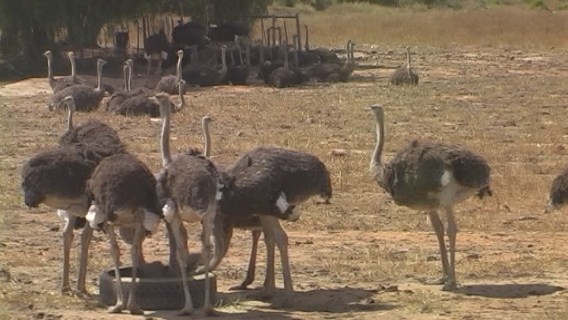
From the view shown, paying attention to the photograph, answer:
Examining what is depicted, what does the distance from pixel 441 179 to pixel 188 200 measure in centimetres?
199

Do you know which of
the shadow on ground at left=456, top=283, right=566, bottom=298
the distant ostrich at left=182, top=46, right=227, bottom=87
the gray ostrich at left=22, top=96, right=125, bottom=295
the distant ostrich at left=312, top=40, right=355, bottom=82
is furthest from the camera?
the distant ostrich at left=312, top=40, right=355, bottom=82

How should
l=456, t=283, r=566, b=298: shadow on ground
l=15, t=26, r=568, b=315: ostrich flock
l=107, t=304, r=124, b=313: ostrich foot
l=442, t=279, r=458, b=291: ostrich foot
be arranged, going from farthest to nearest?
l=442, t=279, r=458, b=291: ostrich foot < l=456, t=283, r=566, b=298: shadow on ground < l=107, t=304, r=124, b=313: ostrich foot < l=15, t=26, r=568, b=315: ostrich flock

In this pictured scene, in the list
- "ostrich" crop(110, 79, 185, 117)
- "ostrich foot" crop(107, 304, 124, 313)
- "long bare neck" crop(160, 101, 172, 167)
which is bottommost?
"ostrich" crop(110, 79, 185, 117)

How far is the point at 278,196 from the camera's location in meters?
8.84

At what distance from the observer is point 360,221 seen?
1244cm

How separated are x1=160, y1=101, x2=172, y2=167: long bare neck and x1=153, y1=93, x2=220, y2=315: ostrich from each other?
29 cm

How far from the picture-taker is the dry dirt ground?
29.6 ft

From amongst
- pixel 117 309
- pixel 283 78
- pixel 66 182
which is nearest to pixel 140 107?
pixel 283 78

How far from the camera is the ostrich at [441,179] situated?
9.51 m

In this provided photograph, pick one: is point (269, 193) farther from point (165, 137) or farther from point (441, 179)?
point (441, 179)

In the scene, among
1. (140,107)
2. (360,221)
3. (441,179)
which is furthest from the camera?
(140,107)

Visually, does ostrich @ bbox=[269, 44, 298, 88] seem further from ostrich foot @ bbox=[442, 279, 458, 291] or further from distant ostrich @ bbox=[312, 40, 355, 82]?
ostrich foot @ bbox=[442, 279, 458, 291]

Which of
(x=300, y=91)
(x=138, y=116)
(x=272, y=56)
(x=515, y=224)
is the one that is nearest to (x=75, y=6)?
(x=272, y=56)

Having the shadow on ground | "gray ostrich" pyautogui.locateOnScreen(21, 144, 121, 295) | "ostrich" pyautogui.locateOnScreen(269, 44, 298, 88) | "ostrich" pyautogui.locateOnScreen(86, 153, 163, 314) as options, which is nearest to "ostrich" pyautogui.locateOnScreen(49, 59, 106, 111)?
"ostrich" pyautogui.locateOnScreen(269, 44, 298, 88)
